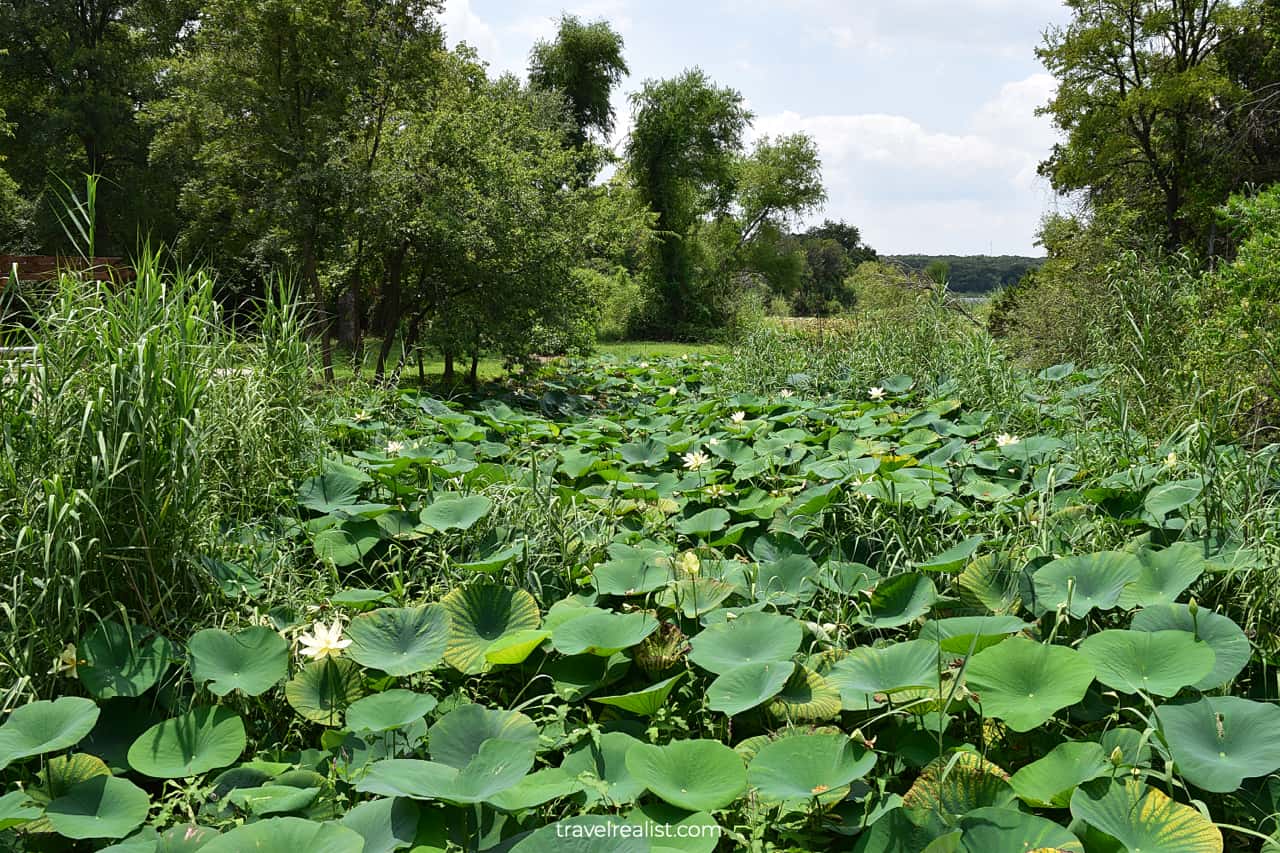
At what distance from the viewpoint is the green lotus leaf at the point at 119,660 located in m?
2.01

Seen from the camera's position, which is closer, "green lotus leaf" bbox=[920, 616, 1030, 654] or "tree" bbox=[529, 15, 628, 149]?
"green lotus leaf" bbox=[920, 616, 1030, 654]

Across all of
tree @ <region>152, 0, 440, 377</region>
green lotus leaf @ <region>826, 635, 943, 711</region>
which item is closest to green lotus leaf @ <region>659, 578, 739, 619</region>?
green lotus leaf @ <region>826, 635, 943, 711</region>

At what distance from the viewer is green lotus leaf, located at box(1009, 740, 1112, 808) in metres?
1.58

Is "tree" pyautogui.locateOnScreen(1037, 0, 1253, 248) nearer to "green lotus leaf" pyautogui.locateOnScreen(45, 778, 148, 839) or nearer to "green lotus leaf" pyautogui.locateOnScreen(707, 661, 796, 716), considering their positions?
"green lotus leaf" pyautogui.locateOnScreen(707, 661, 796, 716)

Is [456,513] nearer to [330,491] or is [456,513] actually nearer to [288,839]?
[330,491]

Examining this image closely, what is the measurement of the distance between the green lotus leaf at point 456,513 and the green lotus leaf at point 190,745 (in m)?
0.99

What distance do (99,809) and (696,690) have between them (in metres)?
1.39

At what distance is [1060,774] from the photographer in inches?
63.8

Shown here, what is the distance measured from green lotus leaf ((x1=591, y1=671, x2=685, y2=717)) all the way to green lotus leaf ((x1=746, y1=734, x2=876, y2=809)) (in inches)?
12.4

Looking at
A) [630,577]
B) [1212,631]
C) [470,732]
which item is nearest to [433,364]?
[630,577]

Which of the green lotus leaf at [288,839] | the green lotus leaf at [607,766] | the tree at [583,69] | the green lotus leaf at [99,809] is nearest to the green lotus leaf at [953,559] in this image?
the green lotus leaf at [607,766]

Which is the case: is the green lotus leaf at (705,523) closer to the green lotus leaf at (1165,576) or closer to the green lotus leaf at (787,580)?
the green lotus leaf at (787,580)

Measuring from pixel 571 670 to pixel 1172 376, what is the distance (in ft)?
11.7

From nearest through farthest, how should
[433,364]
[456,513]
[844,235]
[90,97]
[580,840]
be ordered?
[580,840]
[456,513]
[433,364]
[90,97]
[844,235]
